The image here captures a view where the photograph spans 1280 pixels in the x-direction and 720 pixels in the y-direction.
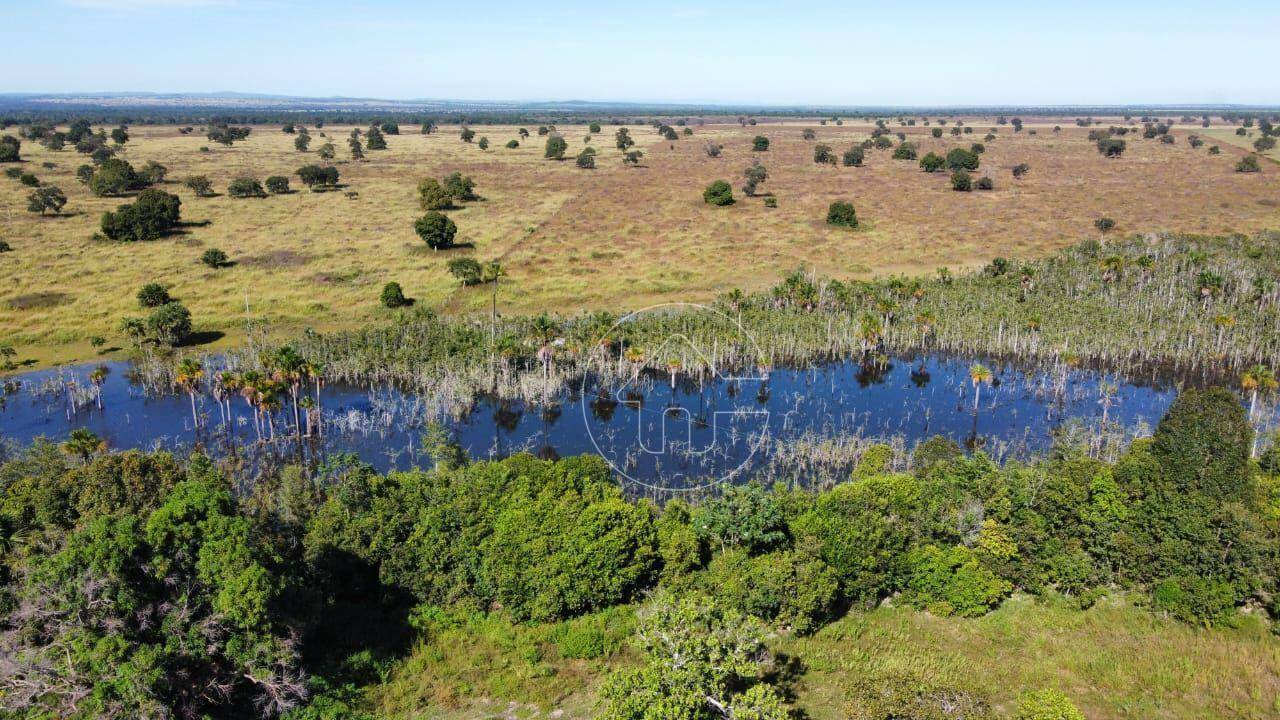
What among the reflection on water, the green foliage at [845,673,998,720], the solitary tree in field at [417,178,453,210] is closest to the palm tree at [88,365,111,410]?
the reflection on water

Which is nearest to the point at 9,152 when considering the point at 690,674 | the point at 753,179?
the point at 753,179

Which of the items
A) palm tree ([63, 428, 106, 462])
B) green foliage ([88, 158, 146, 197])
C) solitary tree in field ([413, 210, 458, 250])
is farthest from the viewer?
green foliage ([88, 158, 146, 197])

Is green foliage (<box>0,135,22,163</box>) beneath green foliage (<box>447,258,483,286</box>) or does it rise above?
above

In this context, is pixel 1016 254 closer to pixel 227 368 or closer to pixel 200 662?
pixel 227 368

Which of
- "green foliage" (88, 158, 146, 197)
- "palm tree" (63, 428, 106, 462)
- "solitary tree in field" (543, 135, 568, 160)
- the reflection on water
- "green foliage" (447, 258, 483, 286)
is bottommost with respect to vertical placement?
the reflection on water

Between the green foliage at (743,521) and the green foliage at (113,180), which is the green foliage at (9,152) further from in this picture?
the green foliage at (743,521)

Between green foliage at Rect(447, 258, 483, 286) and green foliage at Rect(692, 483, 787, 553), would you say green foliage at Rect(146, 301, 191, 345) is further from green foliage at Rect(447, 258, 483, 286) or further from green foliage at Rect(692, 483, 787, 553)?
green foliage at Rect(692, 483, 787, 553)

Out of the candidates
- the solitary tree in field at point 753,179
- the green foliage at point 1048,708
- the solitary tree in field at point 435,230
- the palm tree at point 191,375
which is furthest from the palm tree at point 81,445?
the solitary tree in field at point 753,179
